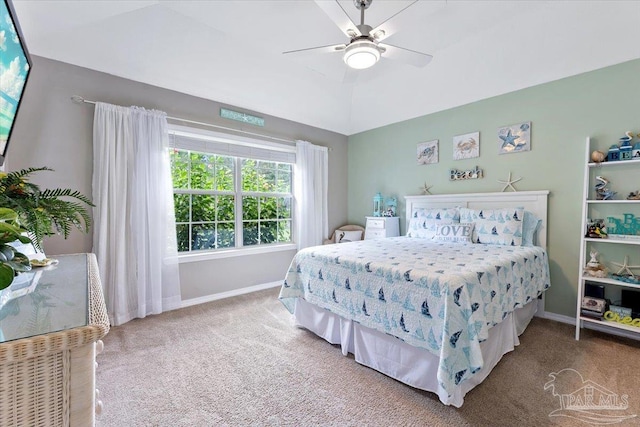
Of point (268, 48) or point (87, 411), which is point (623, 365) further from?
point (268, 48)

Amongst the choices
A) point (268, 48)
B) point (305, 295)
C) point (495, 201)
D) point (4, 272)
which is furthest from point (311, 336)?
point (268, 48)

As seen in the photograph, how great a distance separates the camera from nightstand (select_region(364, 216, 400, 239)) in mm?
4016

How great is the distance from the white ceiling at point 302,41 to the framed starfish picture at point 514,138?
431 mm

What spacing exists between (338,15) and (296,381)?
2.44 meters

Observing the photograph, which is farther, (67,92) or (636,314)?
(67,92)

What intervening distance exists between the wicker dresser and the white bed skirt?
62.8 inches

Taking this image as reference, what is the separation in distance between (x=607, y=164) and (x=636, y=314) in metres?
1.29

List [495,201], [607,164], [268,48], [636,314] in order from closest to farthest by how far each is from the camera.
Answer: [636,314] < [607,164] < [268,48] < [495,201]

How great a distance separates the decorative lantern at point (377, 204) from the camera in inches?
170

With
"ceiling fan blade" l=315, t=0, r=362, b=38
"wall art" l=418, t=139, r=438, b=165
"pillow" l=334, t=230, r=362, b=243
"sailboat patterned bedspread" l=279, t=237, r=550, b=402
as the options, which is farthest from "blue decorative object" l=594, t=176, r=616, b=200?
"pillow" l=334, t=230, r=362, b=243

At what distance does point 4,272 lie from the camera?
65 cm

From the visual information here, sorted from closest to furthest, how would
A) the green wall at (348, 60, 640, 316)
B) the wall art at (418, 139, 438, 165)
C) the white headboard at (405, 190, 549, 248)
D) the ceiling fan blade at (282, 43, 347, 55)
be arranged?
the ceiling fan blade at (282, 43, 347, 55) < the green wall at (348, 60, 640, 316) < the white headboard at (405, 190, 549, 248) < the wall art at (418, 139, 438, 165)

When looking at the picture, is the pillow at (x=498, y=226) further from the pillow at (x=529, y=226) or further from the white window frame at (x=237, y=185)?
the white window frame at (x=237, y=185)

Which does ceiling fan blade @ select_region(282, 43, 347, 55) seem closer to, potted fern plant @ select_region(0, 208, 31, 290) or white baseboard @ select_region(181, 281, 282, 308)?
potted fern plant @ select_region(0, 208, 31, 290)
